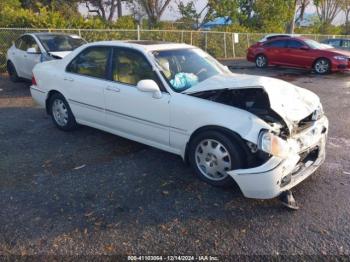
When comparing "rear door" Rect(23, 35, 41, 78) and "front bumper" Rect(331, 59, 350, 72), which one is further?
"front bumper" Rect(331, 59, 350, 72)

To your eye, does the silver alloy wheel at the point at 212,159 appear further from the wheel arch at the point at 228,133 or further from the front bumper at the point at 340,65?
the front bumper at the point at 340,65

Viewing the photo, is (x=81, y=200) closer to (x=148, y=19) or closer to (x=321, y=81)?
(x=321, y=81)

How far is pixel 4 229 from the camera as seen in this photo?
9.95 ft

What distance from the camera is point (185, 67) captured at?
179 inches

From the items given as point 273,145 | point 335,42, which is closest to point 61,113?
point 273,145

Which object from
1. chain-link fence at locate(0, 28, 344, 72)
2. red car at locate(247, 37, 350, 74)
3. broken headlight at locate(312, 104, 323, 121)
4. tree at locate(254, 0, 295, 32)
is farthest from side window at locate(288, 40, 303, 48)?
tree at locate(254, 0, 295, 32)

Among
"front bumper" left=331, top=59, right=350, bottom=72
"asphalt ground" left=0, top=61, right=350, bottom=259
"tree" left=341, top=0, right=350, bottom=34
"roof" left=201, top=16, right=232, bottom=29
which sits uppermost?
"tree" left=341, top=0, right=350, bottom=34

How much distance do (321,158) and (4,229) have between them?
3.44m

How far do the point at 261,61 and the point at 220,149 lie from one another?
13390mm

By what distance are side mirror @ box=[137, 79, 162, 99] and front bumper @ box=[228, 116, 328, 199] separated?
1375mm

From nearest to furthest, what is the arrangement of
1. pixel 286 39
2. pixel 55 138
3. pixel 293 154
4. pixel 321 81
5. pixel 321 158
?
pixel 293 154
pixel 321 158
pixel 55 138
pixel 321 81
pixel 286 39

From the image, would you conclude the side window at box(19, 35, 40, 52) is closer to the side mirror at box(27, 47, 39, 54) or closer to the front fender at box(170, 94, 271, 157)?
the side mirror at box(27, 47, 39, 54)

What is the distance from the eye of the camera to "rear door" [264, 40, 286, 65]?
1492 cm

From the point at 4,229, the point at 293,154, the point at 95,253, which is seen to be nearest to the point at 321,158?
the point at 293,154
